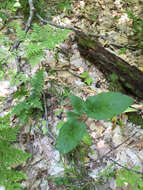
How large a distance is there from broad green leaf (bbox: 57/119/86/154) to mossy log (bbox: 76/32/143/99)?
3.67 feet

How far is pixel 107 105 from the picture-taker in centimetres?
158

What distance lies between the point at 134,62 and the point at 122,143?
1720mm

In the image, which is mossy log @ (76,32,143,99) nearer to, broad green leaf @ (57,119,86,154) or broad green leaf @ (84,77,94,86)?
broad green leaf @ (84,77,94,86)

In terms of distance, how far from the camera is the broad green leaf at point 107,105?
1.53 m

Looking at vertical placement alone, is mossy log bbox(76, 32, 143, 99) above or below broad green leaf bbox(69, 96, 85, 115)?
above

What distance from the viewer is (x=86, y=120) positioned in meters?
2.12

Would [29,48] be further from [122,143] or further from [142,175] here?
[142,175]

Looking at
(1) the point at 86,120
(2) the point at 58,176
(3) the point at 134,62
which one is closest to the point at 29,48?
(1) the point at 86,120

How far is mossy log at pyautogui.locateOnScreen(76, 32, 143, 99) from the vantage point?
2.37 metres

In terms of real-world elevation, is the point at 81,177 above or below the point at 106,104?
below

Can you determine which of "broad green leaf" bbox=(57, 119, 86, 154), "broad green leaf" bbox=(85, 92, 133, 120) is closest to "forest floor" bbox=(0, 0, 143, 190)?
"broad green leaf" bbox=(57, 119, 86, 154)

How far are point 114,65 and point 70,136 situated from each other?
4.39 ft

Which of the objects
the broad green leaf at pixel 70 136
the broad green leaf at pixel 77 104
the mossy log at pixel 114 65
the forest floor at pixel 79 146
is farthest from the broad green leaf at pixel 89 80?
the broad green leaf at pixel 70 136

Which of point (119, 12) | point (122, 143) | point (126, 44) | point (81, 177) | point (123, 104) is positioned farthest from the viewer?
point (119, 12)
